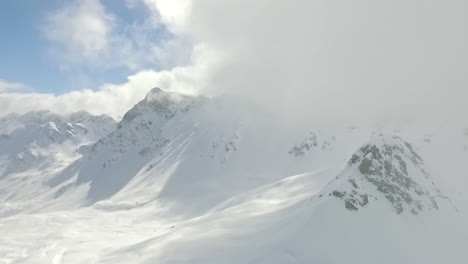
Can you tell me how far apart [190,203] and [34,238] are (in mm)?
54983

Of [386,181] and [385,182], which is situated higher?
[386,181]

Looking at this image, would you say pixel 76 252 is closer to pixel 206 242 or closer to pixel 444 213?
pixel 206 242

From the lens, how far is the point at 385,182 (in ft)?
181

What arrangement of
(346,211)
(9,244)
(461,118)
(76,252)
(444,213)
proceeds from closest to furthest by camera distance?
(346,211)
(444,213)
(76,252)
(9,244)
(461,118)

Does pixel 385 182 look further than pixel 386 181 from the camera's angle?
No

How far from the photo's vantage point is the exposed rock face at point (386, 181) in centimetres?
5338

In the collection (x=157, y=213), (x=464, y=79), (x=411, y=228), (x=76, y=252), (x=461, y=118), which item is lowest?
(x=411, y=228)

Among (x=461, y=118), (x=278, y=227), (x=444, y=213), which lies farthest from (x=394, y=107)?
(x=278, y=227)

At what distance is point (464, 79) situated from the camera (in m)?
171

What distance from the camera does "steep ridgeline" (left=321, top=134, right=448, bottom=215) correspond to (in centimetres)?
5334

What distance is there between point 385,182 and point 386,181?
0.23 meters

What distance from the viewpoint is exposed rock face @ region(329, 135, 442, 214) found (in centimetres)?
5338

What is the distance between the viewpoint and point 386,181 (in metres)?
55.4

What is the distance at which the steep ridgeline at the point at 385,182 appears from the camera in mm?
53344
